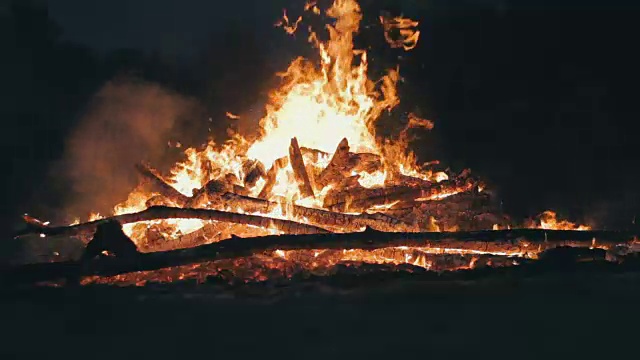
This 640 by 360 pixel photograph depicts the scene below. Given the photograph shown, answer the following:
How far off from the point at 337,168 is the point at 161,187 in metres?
1.14

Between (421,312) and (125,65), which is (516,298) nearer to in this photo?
(421,312)

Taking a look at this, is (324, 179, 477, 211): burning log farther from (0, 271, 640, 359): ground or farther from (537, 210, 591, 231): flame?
(0, 271, 640, 359): ground

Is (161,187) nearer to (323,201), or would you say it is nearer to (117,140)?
(117,140)

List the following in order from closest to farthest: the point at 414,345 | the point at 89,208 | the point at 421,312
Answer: the point at 414,345 → the point at 421,312 → the point at 89,208

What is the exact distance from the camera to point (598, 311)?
2.83 m

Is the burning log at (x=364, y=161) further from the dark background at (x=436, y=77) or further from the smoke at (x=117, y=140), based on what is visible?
the smoke at (x=117, y=140)

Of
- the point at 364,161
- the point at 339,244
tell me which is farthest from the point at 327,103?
the point at 339,244

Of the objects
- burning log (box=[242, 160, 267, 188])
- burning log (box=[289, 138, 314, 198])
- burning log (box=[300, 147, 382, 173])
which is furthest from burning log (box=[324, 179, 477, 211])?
burning log (box=[242, 160, 267, 188])

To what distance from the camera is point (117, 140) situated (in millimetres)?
5625

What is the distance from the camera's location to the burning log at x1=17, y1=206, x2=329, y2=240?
3.95m

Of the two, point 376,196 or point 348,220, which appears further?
point 376,196

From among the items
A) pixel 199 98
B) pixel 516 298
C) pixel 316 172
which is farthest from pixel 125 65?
pixel 516 298

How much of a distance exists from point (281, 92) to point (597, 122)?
231 centimetres

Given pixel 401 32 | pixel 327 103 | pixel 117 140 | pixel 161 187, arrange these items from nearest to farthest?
pixel 161 187
pixel 327 103
pixel 117 140
pixel 401 32
